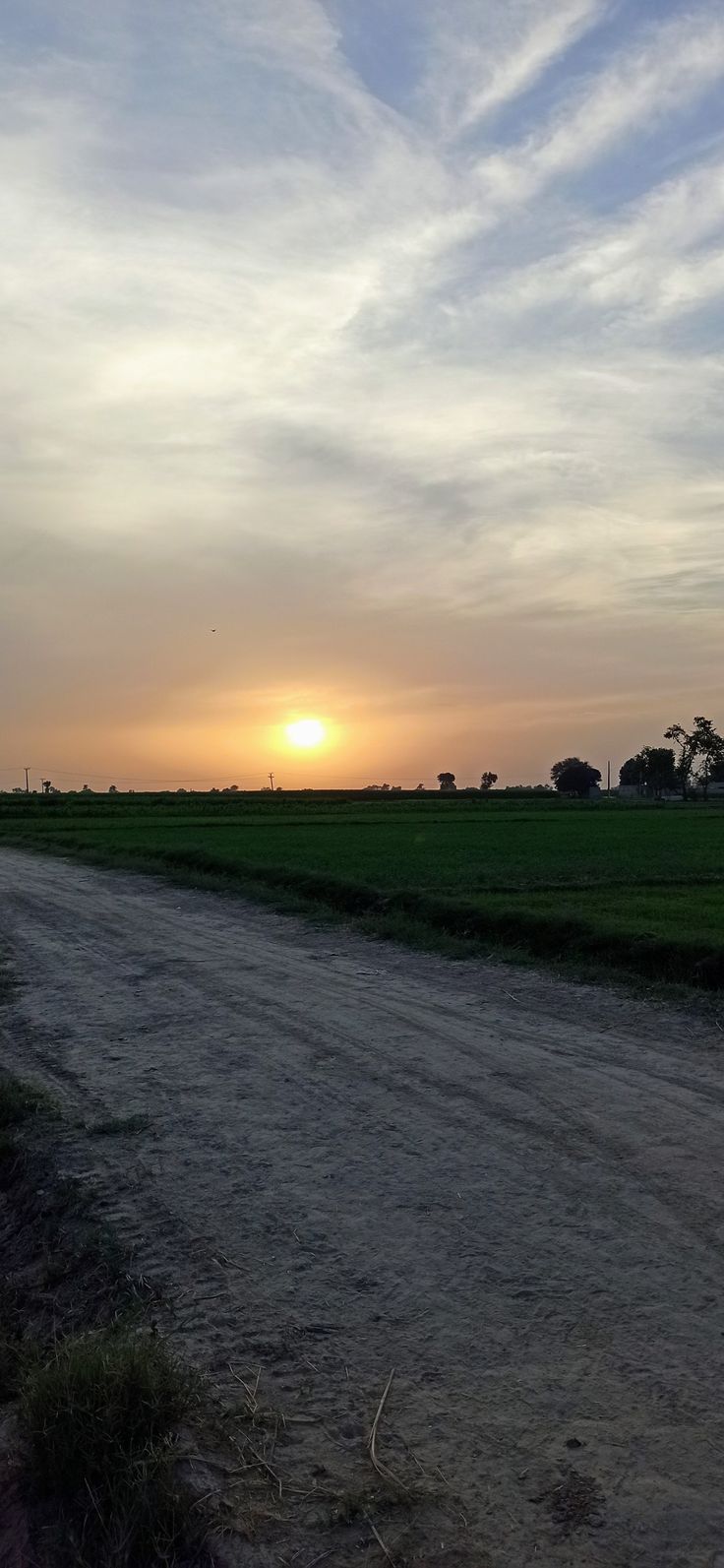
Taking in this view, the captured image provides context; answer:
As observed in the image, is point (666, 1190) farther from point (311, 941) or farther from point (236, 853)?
point (236, 853)

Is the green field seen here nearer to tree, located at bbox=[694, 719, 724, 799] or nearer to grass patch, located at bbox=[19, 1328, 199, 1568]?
grass patch, located at bbox=[19, 1328, 199, 1568]

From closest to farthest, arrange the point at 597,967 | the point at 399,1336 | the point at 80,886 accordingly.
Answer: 1. the point at 399,1336
2. the point at 597,967
3. the point at 80,886

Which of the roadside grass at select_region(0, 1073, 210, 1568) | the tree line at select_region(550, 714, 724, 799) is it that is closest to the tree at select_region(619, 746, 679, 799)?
the tree line at select_region(550, 714, 724, 799)

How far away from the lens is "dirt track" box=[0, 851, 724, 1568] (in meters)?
3.36

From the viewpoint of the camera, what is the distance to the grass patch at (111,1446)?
10.3ft

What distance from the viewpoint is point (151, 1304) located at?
171 inches

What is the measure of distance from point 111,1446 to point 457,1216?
6.82 feet

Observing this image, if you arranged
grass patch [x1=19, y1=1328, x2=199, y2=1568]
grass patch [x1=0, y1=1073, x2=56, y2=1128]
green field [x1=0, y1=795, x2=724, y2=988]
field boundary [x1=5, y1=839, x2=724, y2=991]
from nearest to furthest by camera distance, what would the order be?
1. grass patch [x1=19, y1=1328, x2=199, y2=1568]
2. grass patch [x1=0, y1=1073, x2=56, y2=1128]
3. field boundary [x1=5, y1=839, x2=724, y2=991]
4. green field [x1=0, y1=795, x2=724, y2=988]

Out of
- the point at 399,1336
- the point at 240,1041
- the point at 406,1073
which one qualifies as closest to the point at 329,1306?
the point at 399,1336

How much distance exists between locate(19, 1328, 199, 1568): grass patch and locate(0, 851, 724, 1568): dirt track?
0.40m

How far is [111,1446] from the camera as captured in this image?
339cm

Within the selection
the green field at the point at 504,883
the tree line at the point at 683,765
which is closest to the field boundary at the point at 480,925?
the green field at the point at 504,883

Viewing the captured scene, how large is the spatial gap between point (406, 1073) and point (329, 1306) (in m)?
3.18

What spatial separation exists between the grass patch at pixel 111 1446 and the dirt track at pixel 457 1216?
396 mm
